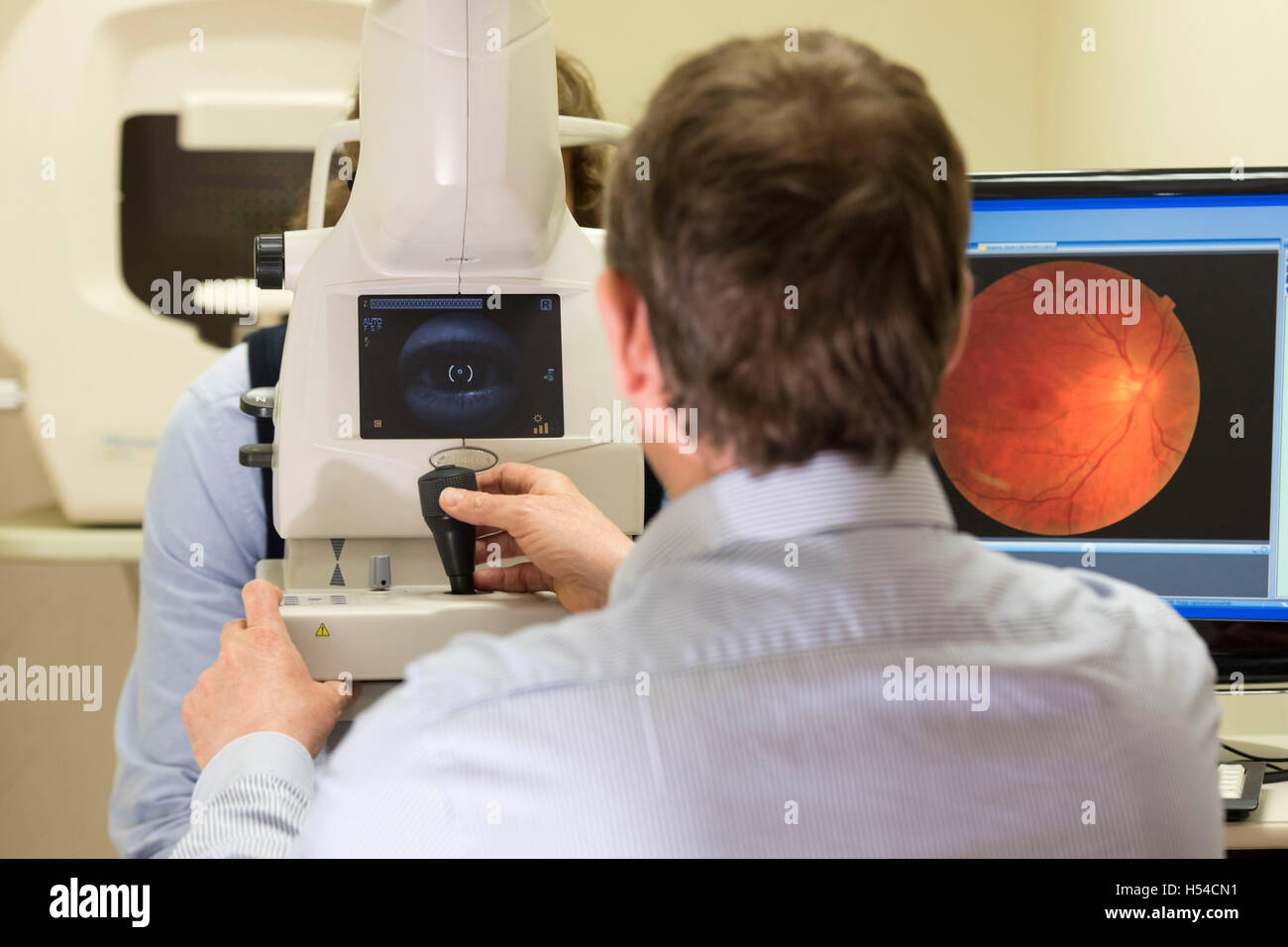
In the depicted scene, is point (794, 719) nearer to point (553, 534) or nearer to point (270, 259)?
point (553, 534)

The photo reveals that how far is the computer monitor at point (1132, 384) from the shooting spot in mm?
991

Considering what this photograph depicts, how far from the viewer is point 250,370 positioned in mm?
1236

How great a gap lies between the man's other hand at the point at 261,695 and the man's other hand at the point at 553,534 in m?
0.16

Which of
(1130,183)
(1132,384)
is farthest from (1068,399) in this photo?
(1130,183)

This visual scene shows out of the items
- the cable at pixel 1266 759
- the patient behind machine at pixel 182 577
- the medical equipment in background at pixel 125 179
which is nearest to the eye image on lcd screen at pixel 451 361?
the patient behind machine at pixel 182 577

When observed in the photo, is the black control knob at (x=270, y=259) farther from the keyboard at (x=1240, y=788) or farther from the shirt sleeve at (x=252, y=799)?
the keyboard at (x=1240, y=788)

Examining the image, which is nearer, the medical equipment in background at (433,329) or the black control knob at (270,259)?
the medical equipment in background at (433,329)

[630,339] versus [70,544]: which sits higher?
[630,339]

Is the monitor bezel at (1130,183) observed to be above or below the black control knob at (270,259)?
above

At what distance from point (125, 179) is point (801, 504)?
1650mm

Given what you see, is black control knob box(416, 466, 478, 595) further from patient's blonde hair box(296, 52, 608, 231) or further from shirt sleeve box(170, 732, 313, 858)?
patient's blonde hair box(296, 52, 608, 231)

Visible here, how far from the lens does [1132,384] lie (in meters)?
1.02

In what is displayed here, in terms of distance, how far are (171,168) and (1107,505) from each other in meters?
1.56
